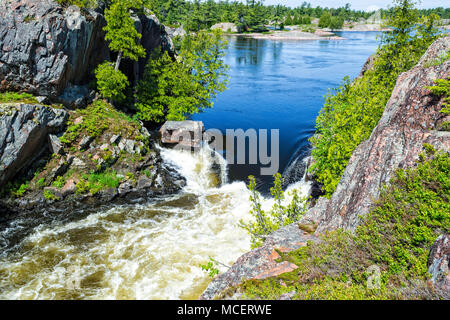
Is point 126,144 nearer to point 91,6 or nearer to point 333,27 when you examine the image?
point 91,6

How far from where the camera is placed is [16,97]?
2102 cm

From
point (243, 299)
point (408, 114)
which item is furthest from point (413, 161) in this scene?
point (243, 299)

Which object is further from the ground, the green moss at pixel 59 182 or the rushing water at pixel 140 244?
the green moss at pixel 59 182

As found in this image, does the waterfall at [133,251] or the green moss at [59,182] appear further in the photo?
the green moss at [59,182]

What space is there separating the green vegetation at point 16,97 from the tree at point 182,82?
10.2 m

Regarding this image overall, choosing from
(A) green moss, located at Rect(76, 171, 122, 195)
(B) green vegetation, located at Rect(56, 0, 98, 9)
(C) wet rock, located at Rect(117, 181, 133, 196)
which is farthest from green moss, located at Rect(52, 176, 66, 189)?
(B) green vegetation, located at Rect(56, 0, 98, 9)

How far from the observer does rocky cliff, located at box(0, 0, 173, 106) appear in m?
21.2

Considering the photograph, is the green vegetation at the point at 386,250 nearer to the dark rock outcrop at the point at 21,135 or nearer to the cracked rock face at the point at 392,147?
the cracked rock face at the point at 392,147

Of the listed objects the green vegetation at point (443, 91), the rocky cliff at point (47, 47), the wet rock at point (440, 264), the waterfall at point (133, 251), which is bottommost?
the waterfall at point (133, 251)

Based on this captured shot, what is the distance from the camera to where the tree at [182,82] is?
101ft

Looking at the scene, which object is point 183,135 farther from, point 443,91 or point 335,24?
point 335,24

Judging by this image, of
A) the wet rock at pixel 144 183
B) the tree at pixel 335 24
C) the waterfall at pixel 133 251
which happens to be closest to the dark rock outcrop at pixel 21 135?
the waterfall at pixel 133 251

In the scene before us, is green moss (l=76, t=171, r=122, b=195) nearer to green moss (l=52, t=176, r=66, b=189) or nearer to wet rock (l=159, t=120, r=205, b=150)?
green moss (l=52, t=176, r=66, b=189)

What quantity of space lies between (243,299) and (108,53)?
2906 cm
